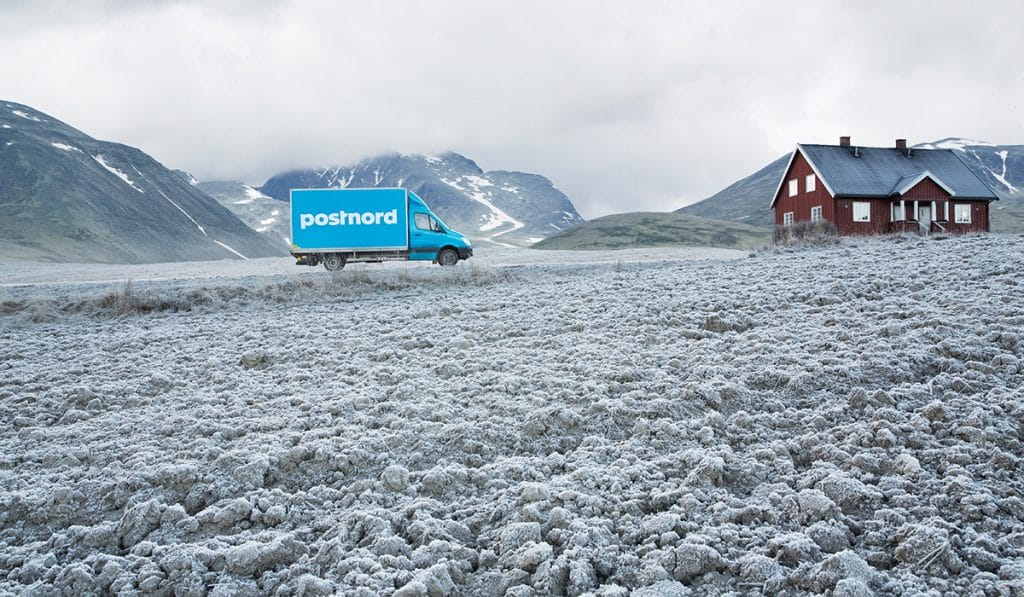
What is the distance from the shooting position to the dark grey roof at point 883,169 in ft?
134

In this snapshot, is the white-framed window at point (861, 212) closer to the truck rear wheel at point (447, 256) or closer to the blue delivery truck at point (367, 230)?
the blue delivery truck at point (367, 230)

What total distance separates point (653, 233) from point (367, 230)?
90007mm

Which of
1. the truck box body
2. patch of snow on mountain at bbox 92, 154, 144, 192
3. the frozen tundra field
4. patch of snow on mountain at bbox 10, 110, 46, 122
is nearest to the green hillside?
the truck box body

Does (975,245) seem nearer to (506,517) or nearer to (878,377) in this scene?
(878,377)

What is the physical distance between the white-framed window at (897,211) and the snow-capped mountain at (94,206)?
2917 inches

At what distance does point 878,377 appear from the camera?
532cm

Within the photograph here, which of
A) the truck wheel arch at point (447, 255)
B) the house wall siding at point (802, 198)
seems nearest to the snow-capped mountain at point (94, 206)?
the truck wheel arch at point (447, 255)

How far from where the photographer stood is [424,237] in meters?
23.0

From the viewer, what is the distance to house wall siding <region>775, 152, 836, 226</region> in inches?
1608

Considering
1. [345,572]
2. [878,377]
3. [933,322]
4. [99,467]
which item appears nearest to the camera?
[345,572]

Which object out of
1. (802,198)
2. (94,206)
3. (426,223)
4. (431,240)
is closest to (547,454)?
(431,240)

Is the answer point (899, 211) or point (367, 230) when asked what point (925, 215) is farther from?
point (367, 230)

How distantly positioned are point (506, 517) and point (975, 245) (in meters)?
11.8

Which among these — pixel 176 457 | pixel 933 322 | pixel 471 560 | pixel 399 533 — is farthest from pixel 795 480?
pixel 176 457
